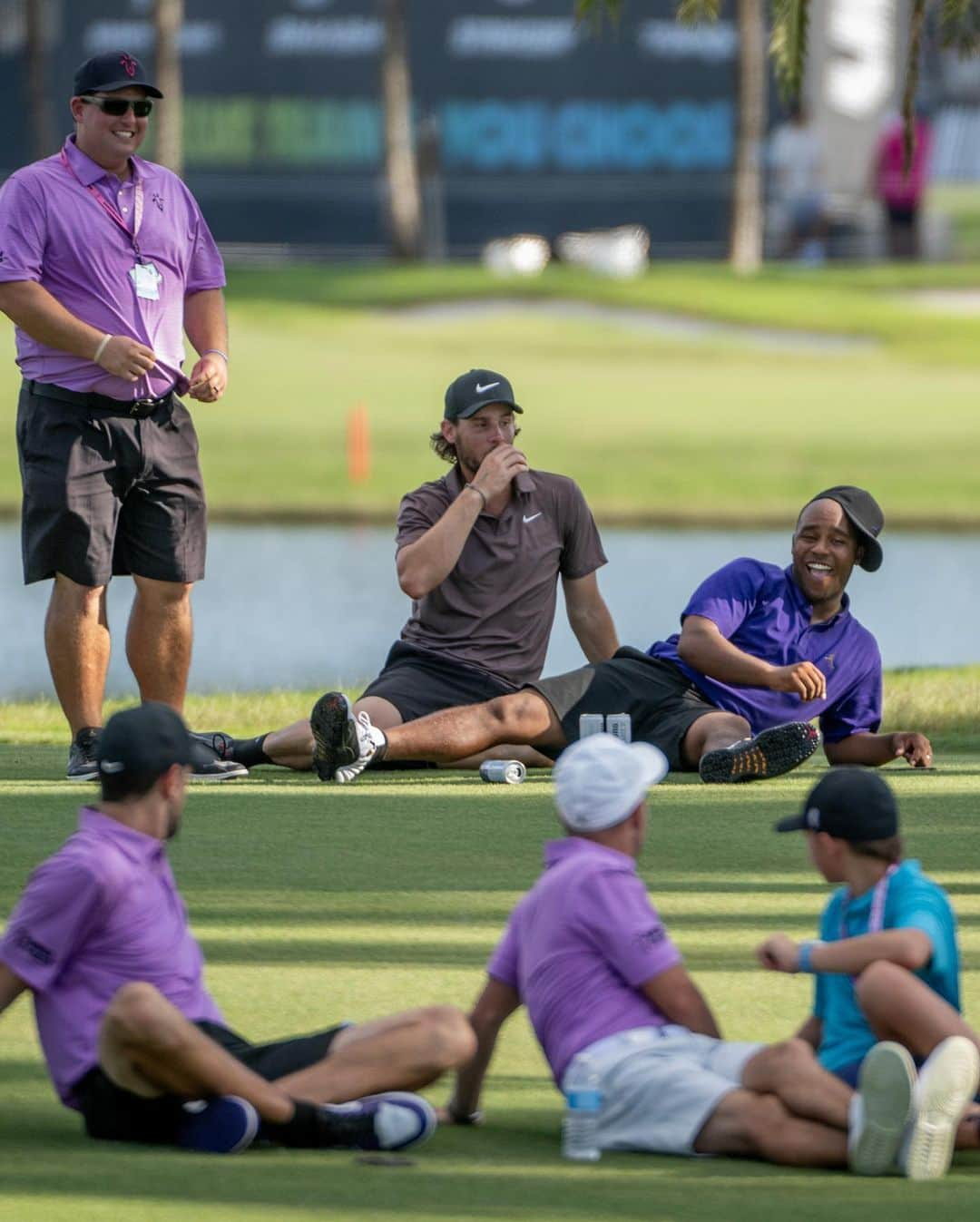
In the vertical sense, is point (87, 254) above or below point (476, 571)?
above

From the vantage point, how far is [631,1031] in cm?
466

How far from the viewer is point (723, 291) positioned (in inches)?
1500

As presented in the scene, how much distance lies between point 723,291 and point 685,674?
98.5 ft

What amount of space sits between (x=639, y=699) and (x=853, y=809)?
12.6 feet

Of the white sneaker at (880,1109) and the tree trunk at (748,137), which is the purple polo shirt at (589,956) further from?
the tree trunk at (748,137)

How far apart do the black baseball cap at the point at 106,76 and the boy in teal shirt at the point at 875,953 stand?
407 cm

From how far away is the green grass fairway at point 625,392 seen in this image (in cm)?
3055

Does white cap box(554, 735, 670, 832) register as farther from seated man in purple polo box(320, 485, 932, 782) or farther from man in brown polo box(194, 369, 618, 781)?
man in brown polo box(194, 369, 618, 781)

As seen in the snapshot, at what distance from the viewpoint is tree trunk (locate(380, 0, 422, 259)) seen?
40.2m

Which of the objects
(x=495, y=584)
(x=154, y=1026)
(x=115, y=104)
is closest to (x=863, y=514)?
(x=495, y=584)

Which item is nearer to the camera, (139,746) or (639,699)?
(139,746)

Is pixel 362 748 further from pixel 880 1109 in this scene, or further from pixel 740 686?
pixel 880 1109

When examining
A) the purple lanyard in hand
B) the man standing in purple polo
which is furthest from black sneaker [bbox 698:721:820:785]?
the purple lanyard in hand

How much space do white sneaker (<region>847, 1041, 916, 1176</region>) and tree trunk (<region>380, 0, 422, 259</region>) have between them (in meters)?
36.9
